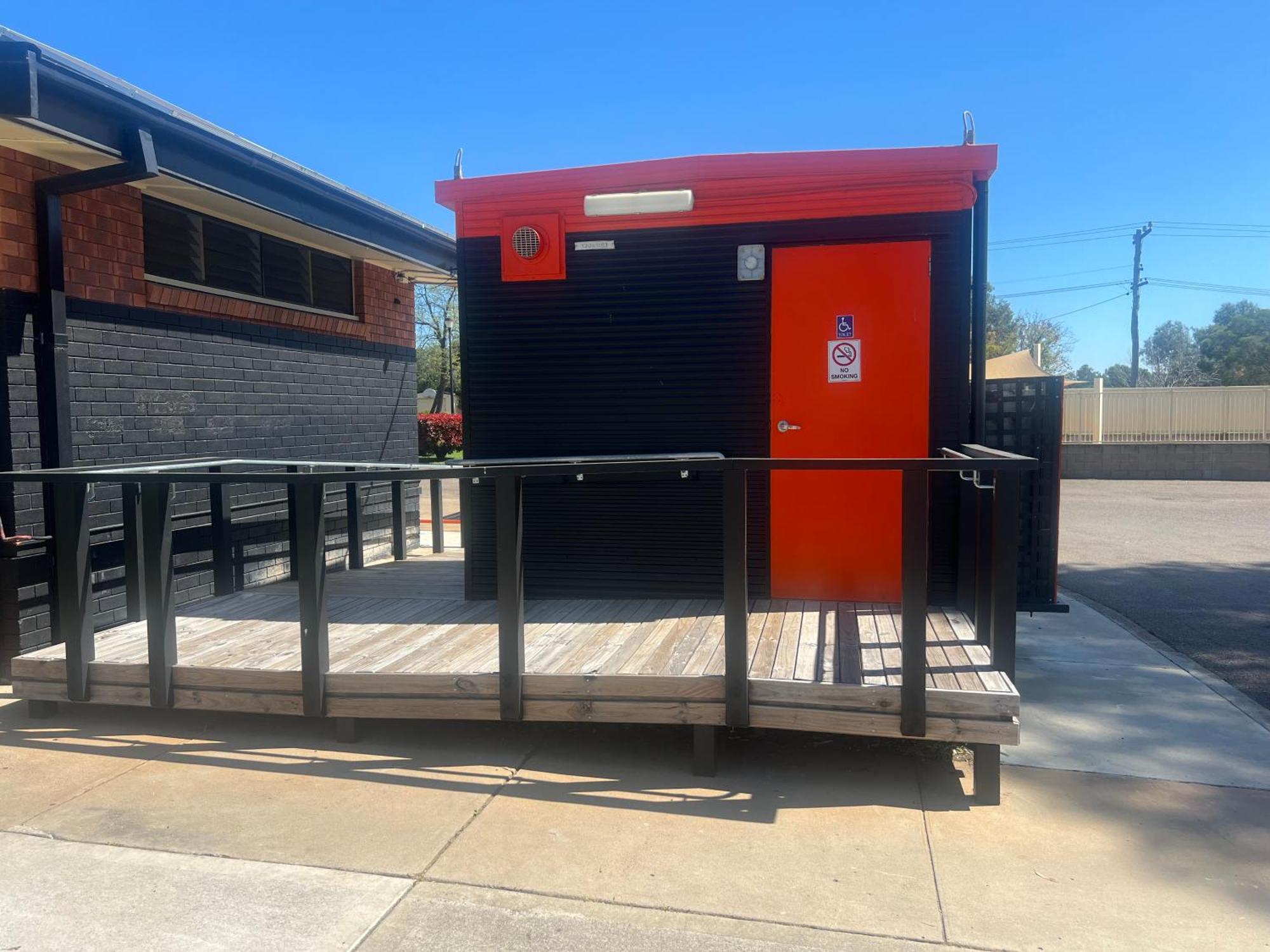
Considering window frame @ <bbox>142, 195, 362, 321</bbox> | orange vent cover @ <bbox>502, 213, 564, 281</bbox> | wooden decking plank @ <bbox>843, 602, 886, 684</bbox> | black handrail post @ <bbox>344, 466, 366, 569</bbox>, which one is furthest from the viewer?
black handrail post @ <bbox>344, 466, 366, 569</bbox>

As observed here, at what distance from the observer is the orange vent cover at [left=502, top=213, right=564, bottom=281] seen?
554cm

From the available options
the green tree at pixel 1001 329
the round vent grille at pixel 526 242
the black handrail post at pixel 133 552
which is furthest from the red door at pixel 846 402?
the green tree at pixel 1001 329

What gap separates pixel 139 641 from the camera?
480cm

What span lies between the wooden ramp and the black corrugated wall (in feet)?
0.99

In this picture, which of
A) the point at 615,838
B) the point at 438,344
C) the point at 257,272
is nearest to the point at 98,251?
the point at 257,272

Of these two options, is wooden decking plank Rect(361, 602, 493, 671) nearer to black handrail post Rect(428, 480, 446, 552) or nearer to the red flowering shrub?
black handrail post Rect(428, 480, 446, 552)

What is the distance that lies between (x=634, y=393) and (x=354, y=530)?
3.28 m

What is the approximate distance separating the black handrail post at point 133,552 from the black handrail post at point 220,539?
2.73 feet

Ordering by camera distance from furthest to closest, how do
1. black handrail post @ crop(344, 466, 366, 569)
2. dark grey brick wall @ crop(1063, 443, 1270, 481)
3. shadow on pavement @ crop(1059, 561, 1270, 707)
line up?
dark grey brick wall @ crop(1063, 443, 1270, 481) < black handrail post @ crop(344, 466, 366, 569) < shadow on pavement @ crop(1059, 561, 1270, 707)

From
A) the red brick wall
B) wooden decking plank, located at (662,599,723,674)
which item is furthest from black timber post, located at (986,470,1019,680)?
the red brick wall

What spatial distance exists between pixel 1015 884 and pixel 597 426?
3.49 metres

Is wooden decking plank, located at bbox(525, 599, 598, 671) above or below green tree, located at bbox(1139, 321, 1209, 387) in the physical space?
below

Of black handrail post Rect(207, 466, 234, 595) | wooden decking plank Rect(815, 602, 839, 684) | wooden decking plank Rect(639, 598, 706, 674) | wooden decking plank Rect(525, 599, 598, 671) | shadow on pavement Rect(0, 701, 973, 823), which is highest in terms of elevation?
black handrail post Rect(207, 466, 234, 595)

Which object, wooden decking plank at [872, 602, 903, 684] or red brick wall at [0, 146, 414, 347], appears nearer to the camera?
wooden decking plank at [872, 602, 903, 684]
